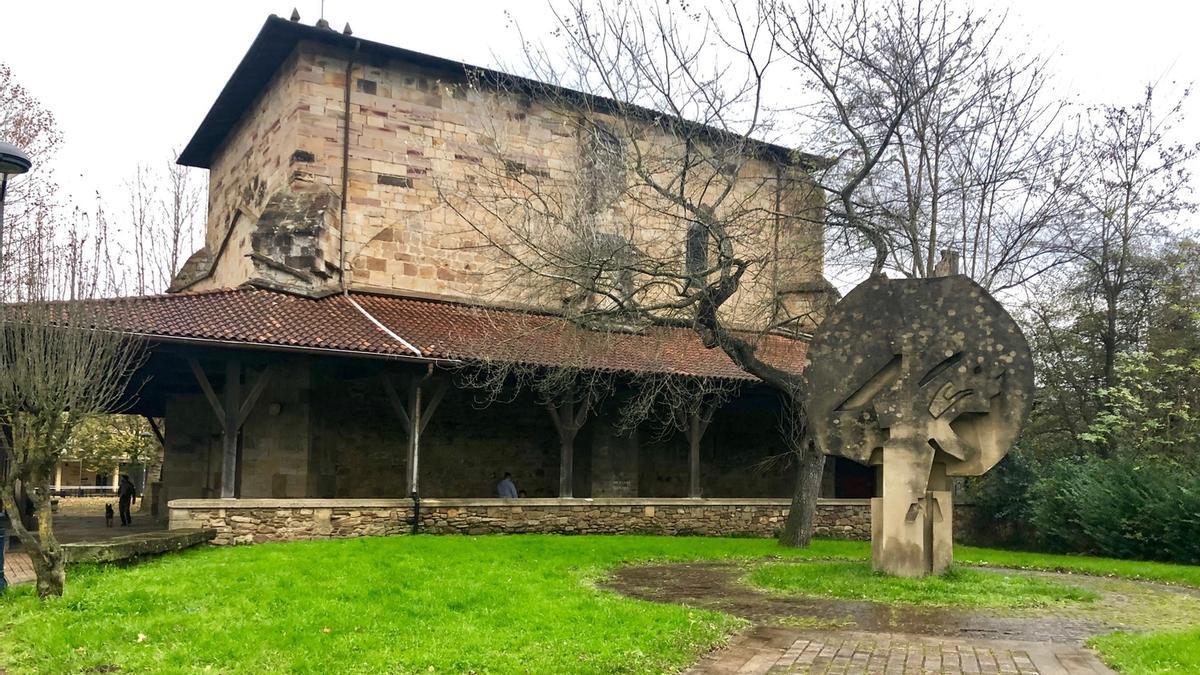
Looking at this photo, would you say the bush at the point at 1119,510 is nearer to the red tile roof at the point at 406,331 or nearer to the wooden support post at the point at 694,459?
the red tile roof at the point at 406,331

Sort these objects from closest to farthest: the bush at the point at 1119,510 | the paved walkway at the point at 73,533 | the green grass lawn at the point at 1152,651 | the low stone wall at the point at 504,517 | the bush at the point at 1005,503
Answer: the green grass lawn at the point at 1152,651 < the paved walkway at the point at 73,533 < the low stone wall at the point at 504,517 < the bush at the point at 1119,510 < the bush at the point at 1005,503

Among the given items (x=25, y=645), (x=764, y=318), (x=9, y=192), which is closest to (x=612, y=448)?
(x=764, y=318)

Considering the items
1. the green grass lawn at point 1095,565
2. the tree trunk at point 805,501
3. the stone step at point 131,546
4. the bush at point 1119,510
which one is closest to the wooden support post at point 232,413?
the stone step at point 131,546

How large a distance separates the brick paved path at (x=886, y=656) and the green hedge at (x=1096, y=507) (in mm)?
9619

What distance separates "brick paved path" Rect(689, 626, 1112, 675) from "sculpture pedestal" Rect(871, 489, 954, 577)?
2.84 m

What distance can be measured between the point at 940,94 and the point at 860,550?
7.10 metres

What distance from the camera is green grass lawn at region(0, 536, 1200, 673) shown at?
649 centimetres

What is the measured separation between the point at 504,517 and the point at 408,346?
3.24 metres

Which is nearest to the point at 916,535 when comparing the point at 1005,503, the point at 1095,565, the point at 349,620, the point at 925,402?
the point at 925,402

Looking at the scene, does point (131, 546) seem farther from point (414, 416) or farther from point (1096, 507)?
point (1096, 507)

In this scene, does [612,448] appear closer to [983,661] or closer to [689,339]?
[689,339]

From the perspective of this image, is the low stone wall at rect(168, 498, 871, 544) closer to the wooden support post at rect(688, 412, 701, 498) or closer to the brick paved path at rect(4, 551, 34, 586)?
the wooden support post at rect(688, 412, 701, 498)

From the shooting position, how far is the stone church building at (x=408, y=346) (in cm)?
1546

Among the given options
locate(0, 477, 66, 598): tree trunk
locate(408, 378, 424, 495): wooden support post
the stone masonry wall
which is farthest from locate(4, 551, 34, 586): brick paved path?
the stone masonry wall
